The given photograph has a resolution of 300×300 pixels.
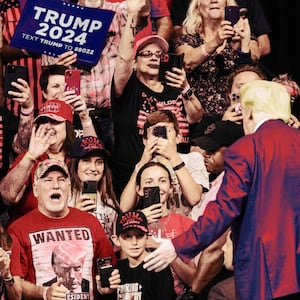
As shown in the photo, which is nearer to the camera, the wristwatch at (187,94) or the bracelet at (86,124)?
the bracelet at (86,124)

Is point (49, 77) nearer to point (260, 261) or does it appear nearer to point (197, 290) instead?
point (197, 290)

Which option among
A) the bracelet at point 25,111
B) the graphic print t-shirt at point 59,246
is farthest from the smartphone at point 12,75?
the graphic print t-shirt at point 59,246

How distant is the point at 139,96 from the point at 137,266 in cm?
117

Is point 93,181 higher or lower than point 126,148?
lower

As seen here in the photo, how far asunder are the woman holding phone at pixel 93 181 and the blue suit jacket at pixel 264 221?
175 centimetres

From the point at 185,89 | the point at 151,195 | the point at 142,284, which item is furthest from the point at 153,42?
the point at 142,284

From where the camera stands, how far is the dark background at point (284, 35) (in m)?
9.34

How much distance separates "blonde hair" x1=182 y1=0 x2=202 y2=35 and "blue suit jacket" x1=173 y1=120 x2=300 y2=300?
8.13 ft

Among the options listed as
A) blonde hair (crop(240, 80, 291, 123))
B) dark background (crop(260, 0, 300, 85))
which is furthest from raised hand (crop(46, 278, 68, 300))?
dark background (crop(260, 0, 300, 85))

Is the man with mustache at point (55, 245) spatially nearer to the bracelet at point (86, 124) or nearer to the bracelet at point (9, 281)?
the bracelet at point (9, 281)

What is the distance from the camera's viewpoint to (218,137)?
314 inches

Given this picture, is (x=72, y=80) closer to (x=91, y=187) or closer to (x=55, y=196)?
(x=91, y=187)

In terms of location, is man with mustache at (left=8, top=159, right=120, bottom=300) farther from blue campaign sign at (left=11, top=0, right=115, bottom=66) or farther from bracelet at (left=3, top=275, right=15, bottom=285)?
blue campaign sign at (left=11, top=0, right=115, bottom=66)

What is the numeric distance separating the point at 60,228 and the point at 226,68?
174 centimetres
